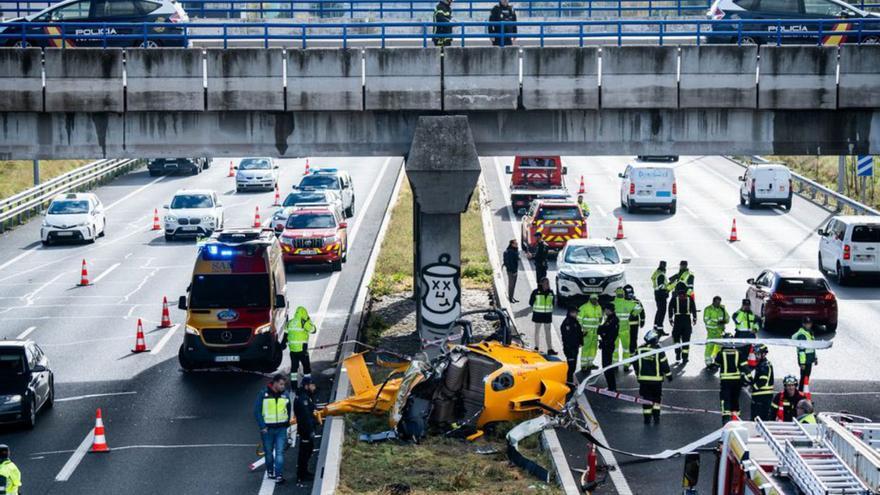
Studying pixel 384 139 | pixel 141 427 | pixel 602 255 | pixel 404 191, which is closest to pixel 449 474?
pixel 141 427

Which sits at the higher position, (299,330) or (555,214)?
(555,214)

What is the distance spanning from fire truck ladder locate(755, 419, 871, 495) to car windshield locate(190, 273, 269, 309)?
15417 mm

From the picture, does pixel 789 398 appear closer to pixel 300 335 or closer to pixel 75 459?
pixel 300 335

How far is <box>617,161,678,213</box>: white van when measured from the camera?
171ft

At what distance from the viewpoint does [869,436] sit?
14625mm

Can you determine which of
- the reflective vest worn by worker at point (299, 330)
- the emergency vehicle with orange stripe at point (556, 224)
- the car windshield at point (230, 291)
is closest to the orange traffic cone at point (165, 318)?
the car windshield at point (230, 291)

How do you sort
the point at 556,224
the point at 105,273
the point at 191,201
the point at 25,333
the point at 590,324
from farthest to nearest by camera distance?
the point at 191,201 < the point at 556,224 < the point at 105,273 < the point at 25,333 < the point at 590,324

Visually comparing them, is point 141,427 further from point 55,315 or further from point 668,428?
point 55,315

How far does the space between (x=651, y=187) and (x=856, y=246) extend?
15.2 meters

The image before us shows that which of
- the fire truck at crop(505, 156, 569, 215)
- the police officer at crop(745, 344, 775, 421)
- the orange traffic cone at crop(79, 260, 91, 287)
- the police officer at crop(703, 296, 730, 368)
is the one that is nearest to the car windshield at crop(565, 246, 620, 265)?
the police officer at crop(703, 296, 730, 368)

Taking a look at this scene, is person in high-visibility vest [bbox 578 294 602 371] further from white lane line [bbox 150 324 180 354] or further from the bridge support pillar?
white lane line [bbox 150 324 180 354]

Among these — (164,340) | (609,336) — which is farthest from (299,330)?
(164,340)

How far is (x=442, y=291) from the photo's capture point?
29.6 metres

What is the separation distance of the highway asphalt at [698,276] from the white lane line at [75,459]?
7354 millimetres
